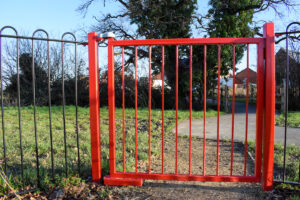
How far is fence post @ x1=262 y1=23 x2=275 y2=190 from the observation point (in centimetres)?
256

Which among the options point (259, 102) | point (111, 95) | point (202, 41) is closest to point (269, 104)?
point (259, 102)

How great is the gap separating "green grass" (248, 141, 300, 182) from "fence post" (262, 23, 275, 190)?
0.46 metres

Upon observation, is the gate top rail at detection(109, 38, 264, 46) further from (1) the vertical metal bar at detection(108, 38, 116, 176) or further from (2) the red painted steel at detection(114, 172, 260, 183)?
(2) the red painted steel at detection(114, 172, 260, 183)

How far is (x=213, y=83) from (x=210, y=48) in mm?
2319

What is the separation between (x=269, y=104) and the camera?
2607 mm

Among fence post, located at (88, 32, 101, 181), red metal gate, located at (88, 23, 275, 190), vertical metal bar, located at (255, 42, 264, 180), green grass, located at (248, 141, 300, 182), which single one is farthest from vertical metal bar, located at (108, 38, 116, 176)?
green grass, located at (248, 141, 300, 182)

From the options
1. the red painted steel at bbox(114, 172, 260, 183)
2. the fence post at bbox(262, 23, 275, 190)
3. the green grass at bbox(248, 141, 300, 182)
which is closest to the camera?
the fence post at bbox(262, 23, 275, 190)

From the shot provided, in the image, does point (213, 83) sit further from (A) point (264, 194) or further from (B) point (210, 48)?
(A) point (264, 194)

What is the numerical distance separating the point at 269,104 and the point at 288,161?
1690 millimetres

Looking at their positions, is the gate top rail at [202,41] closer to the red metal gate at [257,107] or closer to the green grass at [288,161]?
the red metal gate at [257,107]

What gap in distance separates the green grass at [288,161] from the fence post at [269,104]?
18.0 inches

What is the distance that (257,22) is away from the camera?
501 inches

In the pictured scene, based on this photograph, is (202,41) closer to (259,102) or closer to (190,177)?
(259,102)

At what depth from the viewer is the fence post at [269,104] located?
2564 mm
